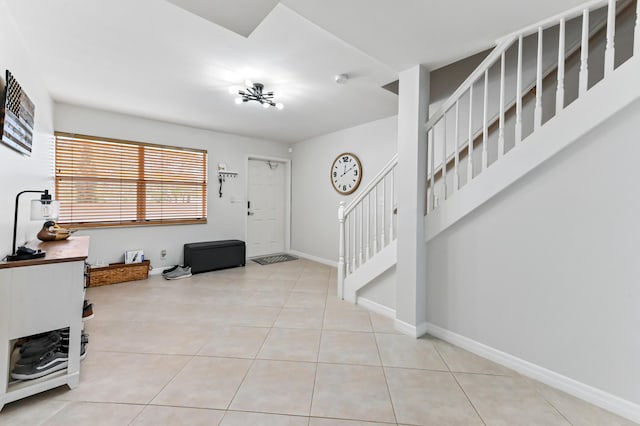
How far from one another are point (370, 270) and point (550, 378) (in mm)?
1590

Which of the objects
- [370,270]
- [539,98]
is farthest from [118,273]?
[539,98]

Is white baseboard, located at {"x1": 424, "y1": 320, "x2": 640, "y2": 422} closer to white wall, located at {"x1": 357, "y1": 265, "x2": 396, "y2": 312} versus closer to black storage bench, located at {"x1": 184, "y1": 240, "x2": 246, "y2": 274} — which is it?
white wall, located at {"x1": 357, "y1": 265, "x2": 396, "y2": 312}

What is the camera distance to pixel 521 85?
6.59ft

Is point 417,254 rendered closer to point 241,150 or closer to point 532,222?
point 532,222

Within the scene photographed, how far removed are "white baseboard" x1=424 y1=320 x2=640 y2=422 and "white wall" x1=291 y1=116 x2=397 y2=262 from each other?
269 cm

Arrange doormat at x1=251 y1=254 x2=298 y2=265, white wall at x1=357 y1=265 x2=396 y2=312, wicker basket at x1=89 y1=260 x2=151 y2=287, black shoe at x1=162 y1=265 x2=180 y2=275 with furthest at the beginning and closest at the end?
doormat at x1=251 y1=254 x2=298 y2=265, black shoe at x1=162 y1=265 x2=180 y2=275, wicker basket at x1=89 y1=260 x2=151 y2=287, white wall at x1=357 y1=265 x2=396 y2=312

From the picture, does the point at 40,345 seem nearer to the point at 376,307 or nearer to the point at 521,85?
the point at 376,307

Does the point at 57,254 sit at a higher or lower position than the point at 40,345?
higher

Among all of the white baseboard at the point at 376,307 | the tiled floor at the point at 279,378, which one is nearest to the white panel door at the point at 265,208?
the tiled floor at the point at 279,378

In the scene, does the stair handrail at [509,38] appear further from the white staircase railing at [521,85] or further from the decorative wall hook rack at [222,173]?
the decorative wall hook rack at [222,173]

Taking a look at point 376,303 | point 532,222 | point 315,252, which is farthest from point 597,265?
point 315,252

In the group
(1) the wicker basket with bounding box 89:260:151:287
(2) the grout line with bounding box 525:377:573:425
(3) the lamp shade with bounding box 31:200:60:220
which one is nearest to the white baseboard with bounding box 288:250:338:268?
(1) the wicker basket with bounding box 89:260:151:287

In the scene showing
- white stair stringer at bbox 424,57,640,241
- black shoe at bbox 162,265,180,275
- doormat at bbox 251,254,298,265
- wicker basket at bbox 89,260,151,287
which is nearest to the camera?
white stair stringer at bbox 424,57,640,241

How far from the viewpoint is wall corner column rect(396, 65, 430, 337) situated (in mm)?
2348
